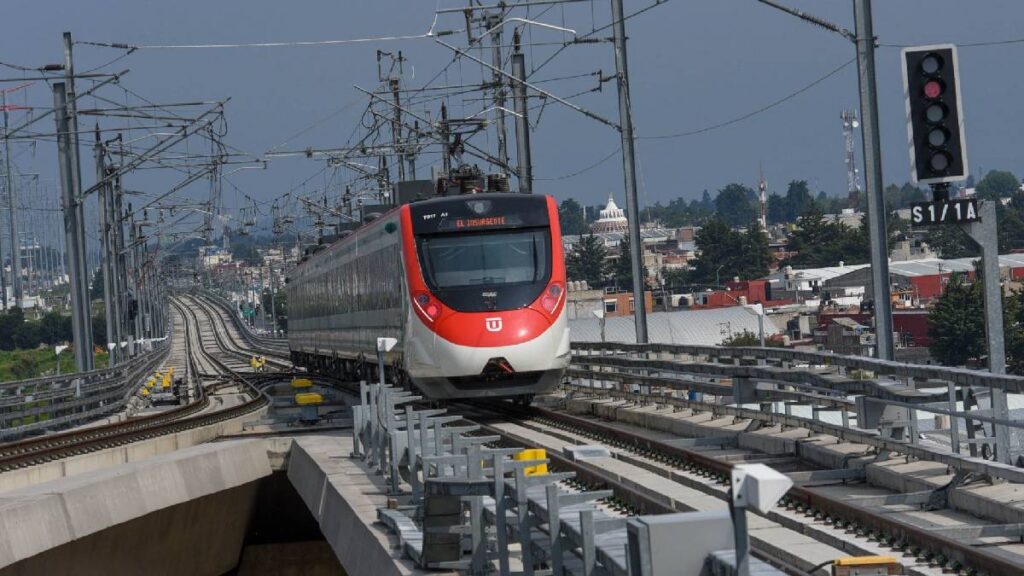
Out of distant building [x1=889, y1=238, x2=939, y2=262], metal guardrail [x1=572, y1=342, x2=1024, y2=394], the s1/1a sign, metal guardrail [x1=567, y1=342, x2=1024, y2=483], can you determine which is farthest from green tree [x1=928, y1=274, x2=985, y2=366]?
distant building [x1=889, y1=238, x2=939, y2=262]

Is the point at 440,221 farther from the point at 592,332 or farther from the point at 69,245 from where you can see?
the point at 592,332

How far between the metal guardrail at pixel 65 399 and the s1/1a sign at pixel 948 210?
19.1 metres

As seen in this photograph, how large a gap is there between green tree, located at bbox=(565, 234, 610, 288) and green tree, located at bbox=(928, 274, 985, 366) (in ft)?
257

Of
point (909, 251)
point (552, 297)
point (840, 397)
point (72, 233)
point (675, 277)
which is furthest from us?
point (909, 251)

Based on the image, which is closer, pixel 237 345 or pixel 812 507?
pixel 812 507

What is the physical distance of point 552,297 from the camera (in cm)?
2547

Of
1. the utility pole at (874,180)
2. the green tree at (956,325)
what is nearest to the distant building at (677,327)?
the green tree at (956,325)

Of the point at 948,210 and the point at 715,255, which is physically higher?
the point at 715,255

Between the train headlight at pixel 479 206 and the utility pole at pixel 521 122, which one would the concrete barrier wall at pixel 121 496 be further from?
the utility pole at pixel 521 122

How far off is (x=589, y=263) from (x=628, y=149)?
131566 mm

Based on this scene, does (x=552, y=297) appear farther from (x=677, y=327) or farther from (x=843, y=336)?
(x=843, y=336)

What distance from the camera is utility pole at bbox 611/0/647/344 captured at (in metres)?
31.9

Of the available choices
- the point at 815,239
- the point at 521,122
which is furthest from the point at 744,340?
the point at 815,239

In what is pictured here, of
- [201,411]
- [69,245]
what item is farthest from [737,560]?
[69,245]
